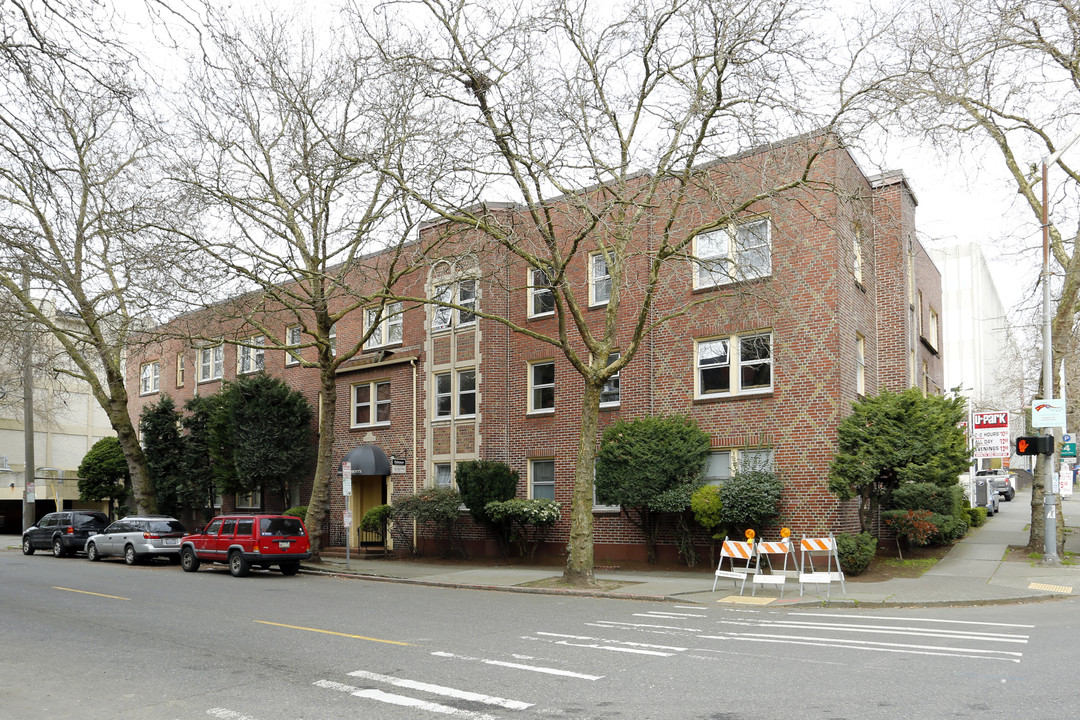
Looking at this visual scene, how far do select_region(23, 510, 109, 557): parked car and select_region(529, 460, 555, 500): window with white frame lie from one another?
15.2 metres

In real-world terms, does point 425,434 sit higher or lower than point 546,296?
lower

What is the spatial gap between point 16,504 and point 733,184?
1831 inches

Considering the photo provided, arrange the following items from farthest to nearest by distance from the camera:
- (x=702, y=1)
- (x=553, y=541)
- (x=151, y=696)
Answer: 1. (x=553, y=541)
2. (x=702, y=1)
3. (x=151, y=696)

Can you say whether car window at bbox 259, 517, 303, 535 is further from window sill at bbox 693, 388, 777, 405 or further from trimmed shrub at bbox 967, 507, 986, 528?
trimmed shrub at bbox 967, 507, 986, 528

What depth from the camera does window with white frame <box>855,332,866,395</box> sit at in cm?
2209

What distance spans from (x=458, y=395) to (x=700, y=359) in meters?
7.89

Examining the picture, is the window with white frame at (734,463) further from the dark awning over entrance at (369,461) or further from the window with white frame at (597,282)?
the dark awning over entrance at (369,461)

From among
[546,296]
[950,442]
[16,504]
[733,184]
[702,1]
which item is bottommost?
[16,504]

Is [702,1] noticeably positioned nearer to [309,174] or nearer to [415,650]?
[309,174]

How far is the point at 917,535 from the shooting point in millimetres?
20609

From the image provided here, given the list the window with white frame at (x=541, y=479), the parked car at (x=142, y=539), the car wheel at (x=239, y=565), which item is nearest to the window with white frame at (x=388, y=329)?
the window with white frame at (x=541, y=479)

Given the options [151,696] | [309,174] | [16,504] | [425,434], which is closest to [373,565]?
[425,434]

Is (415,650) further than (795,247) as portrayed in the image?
No

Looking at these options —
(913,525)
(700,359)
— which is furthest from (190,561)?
(913,525)
